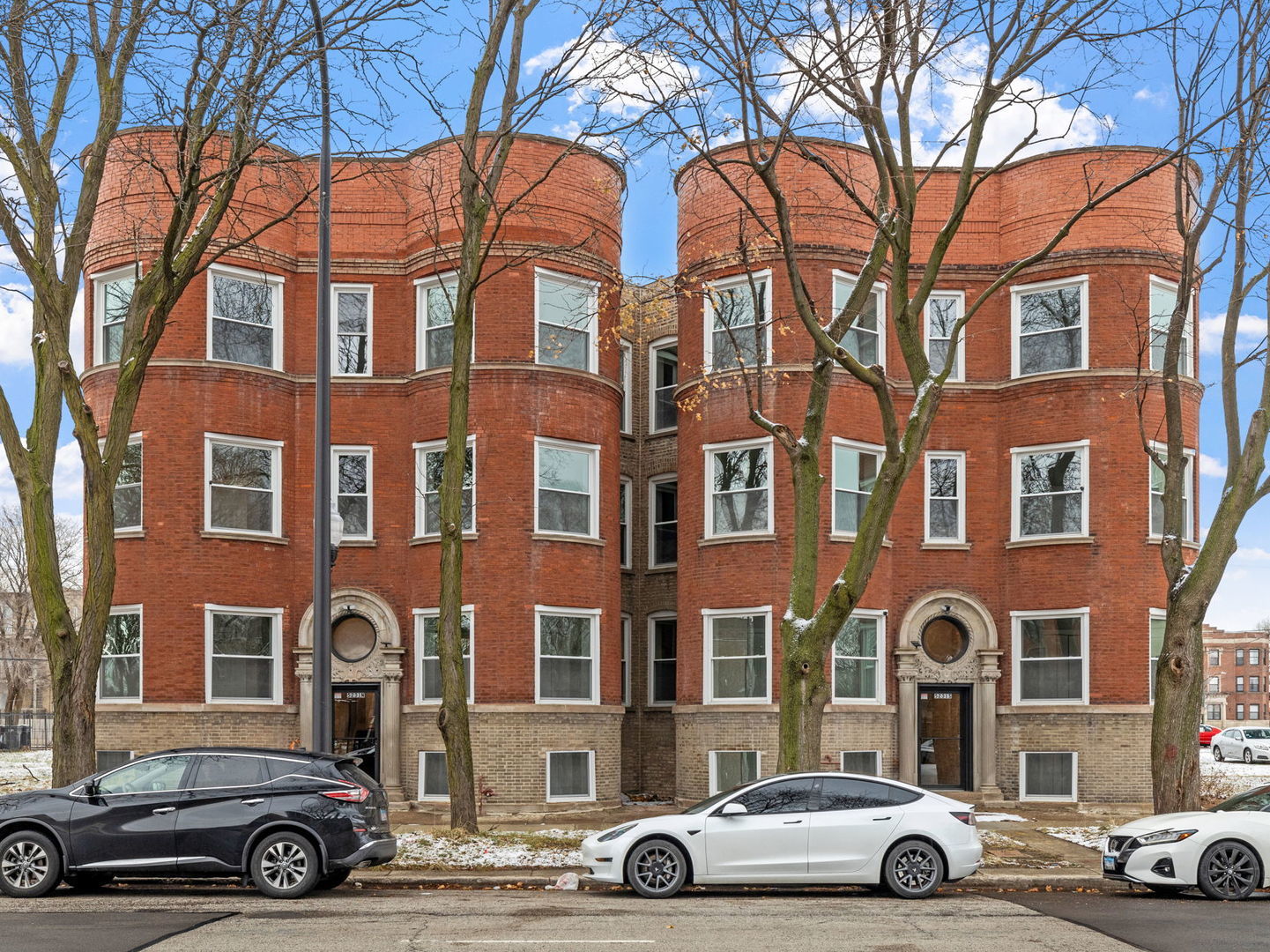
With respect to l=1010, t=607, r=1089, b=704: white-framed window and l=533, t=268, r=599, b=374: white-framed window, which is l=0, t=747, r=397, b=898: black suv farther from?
l=1010, t=607, r=1089, b=704: white-framed window

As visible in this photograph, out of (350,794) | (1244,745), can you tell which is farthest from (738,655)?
(1244,745)

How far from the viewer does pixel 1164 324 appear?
25688 mm

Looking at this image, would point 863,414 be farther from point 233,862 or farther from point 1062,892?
point 233,862

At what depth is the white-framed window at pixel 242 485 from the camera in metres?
24.5

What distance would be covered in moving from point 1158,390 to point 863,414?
5371 mm

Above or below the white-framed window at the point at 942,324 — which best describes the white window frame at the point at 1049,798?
below

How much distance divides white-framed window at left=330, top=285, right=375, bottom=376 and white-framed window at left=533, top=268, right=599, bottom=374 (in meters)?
3.28

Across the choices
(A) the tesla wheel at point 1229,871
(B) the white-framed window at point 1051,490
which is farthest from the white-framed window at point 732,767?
(A) the tesla wheel at point 1229,871

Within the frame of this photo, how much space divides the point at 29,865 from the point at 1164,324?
813 inches

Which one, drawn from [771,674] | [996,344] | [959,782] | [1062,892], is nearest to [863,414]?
[996,344]

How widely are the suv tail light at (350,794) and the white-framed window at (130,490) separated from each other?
36.7 feet

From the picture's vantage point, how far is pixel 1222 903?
47.1 feet

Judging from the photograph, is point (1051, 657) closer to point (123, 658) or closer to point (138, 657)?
point (138, 657)

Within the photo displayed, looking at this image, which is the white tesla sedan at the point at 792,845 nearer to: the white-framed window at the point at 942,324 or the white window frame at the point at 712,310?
the white window frame at the point at 712,310
